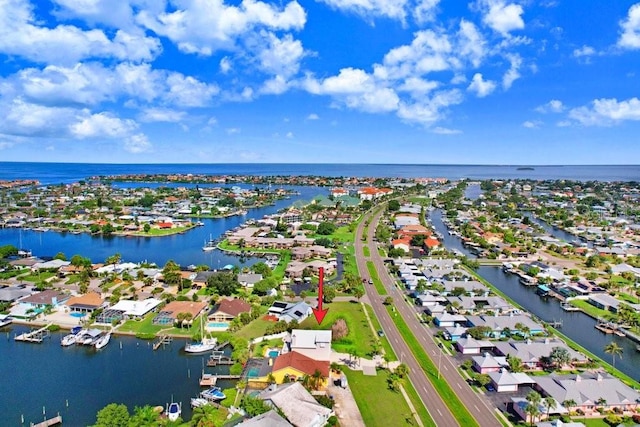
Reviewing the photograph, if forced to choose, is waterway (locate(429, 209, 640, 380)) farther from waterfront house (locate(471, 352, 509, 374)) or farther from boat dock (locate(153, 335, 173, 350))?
boat dock (locate(153, 335, 173, 350))

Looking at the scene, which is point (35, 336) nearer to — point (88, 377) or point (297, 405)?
point (88, 377)

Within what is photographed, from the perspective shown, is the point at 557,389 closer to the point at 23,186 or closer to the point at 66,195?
the point at 66,195

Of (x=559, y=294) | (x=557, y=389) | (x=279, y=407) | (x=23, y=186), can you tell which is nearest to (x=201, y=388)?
(x=279, y=407)

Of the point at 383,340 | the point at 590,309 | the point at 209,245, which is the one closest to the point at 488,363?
the point at 383,340

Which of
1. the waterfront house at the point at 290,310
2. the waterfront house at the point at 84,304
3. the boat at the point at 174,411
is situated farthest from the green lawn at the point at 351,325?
the waterfront house at the point at 84,304

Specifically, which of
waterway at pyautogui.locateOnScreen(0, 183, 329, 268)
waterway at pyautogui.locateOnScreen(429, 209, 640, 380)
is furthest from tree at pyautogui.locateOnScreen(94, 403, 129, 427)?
waterway at pyautogui.locateOnScreen(0, 183, 329, 268)
